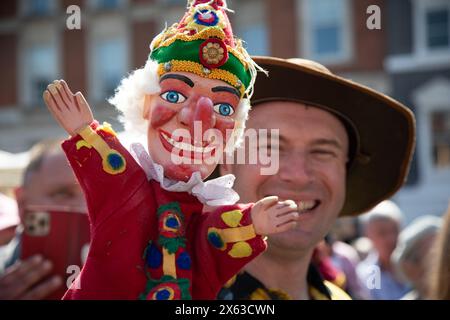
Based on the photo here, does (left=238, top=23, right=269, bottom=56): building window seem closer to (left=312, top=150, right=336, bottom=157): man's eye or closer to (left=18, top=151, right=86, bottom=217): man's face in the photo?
(left=18, top=151, right=86, bottom=217): man's face

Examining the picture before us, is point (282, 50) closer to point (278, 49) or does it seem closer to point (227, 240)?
point (278, 49)

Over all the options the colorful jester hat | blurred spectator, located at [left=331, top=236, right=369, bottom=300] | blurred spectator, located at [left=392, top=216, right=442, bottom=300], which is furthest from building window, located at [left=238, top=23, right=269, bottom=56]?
the colorful jester hat

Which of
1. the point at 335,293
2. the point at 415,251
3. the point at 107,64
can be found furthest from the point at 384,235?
the point at 107,64

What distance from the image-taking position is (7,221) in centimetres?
209

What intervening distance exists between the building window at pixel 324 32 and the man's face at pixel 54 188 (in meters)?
10.3

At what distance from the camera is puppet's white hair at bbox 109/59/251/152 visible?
1.28 meters

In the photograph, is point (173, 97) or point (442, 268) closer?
point (173, 97)

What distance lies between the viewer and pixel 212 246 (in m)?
1.24

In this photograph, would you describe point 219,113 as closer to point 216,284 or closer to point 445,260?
point 216,284

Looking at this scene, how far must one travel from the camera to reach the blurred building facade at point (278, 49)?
11617 mm

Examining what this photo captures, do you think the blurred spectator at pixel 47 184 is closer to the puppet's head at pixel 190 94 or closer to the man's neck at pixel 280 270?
the man's neck at pixel 280 270

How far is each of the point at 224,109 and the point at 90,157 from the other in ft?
0.94

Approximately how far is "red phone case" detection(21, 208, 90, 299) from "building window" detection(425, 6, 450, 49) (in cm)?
1116
